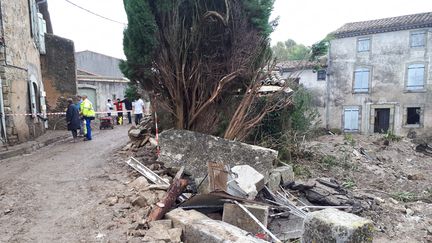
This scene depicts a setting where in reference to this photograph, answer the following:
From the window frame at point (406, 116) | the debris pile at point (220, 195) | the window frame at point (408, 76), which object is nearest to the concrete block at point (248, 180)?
the debris pile at point (220, 195)

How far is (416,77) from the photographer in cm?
2186

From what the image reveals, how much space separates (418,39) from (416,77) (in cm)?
270

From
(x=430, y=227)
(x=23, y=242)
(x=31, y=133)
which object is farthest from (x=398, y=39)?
(x=23, y=242)

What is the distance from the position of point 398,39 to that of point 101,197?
24032 mm

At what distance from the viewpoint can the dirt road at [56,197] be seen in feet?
13.1

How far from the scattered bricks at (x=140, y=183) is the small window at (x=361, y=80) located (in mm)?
22686

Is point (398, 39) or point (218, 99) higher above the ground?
point (398, 39)

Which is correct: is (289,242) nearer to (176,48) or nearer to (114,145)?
(176,48)

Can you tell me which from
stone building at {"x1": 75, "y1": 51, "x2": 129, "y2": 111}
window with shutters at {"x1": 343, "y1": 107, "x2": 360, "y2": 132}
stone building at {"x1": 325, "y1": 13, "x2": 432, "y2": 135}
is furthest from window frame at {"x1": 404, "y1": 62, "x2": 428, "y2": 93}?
stone building at {"x1": 75, "y1": 51, "x2": 129, "y2": 111}

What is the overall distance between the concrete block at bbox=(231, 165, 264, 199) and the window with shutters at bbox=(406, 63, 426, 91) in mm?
21735

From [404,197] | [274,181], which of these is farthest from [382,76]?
[274,181]

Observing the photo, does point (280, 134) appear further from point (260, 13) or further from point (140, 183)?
point (140, 183)

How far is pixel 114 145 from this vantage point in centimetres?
909

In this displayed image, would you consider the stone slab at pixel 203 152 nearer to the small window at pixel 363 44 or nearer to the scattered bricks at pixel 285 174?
the scattered bricks at pixel 285 174
